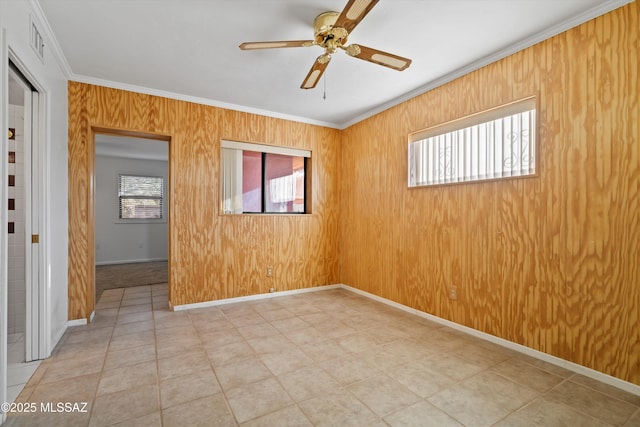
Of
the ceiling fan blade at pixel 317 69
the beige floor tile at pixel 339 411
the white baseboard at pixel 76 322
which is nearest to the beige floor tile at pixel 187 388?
the beige floor tile at pixel 339 411

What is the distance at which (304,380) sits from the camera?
2.11 m

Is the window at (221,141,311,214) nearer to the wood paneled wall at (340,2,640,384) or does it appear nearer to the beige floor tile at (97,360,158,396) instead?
the wood paneled wall at (340,2,640,384)

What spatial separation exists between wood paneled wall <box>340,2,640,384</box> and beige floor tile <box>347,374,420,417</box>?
4.33 ft

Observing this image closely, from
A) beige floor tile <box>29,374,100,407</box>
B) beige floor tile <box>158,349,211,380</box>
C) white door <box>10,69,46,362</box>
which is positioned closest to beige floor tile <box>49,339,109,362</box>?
white door <box>10,69,46,362</box>

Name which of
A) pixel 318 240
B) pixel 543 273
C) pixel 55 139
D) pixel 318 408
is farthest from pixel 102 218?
pixel 543 273

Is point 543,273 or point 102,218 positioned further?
point 102,218

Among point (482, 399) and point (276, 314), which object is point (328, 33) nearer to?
point (482, 399)

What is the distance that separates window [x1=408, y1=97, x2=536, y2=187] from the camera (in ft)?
8.35

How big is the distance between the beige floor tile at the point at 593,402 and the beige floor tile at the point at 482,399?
18 centimetres

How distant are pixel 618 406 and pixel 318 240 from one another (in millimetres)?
3602

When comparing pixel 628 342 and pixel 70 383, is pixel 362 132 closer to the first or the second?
pixel 628 342

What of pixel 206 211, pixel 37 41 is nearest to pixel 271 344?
pixel 206 211

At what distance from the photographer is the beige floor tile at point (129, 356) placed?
7.69 feet

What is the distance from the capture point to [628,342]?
196 centimetres
